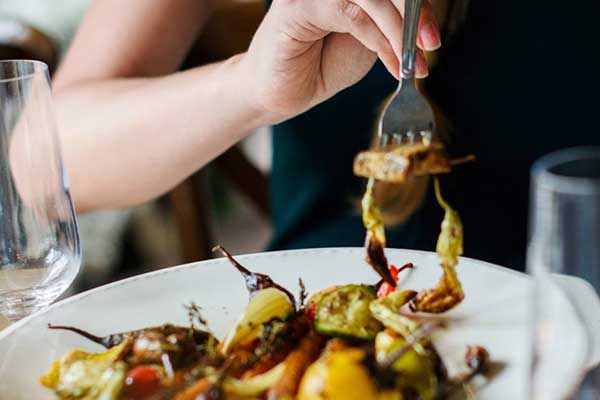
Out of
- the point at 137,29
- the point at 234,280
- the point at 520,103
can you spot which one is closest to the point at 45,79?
the point at 234,280

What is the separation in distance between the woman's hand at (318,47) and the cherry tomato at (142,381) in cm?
27

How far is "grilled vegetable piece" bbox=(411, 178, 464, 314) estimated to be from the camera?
21.3 inches

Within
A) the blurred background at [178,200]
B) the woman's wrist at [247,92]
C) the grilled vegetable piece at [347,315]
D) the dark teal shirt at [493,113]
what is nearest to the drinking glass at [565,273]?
the grilled vegetable piece at [347,315]

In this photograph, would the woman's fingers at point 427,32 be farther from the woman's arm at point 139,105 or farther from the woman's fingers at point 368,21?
the woman's arm at point 139,105

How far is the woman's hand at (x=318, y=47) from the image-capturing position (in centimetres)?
63

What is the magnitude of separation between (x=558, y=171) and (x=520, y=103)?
748 millimetres

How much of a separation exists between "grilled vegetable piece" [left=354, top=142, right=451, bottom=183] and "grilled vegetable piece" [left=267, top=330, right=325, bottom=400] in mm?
Result: 99

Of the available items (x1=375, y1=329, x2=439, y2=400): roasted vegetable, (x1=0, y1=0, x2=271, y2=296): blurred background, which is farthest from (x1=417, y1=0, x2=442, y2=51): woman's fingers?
(x1=0, y1=0, x2=271, y2=296): blurred background

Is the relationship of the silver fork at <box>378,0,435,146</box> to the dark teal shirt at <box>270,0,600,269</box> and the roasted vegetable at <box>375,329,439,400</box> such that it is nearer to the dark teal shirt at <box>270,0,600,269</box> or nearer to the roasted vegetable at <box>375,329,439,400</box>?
the roasted vegetable at <box>375,329,439,400</box>

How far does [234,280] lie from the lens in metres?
0.65

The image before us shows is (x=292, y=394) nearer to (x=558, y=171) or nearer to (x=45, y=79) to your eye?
(x=558, y=171)

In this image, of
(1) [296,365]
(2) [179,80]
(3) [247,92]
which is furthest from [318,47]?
(1) [296,365]

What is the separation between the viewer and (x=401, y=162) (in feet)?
1.59

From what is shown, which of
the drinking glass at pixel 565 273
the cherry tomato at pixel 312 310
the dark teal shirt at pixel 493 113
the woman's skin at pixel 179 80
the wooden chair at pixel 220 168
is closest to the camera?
Answer: the drinking glass at pixel 565 273
